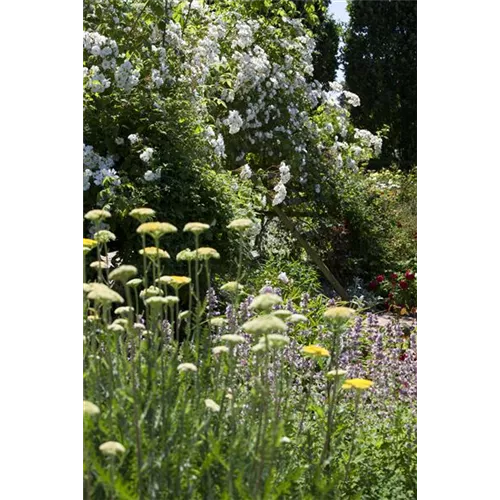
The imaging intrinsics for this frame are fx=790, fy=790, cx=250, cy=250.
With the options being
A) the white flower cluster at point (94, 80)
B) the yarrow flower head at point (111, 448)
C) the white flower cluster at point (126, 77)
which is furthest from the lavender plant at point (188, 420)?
the white flower cluster at point (126, 77)

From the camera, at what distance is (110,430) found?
1.53 metres

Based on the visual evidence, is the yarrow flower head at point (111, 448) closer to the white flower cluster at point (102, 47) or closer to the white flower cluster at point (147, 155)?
the white flower cluster at point (147, 155)

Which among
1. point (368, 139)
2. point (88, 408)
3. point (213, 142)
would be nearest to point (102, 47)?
point (213, 142)

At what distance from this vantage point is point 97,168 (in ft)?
12.3

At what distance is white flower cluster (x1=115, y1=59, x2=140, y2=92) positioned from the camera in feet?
12.5

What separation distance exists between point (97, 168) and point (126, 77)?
478 mm

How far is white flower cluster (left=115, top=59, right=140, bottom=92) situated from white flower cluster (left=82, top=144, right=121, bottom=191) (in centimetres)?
36

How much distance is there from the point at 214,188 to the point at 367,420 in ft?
5.82

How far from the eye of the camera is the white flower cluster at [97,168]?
3555 millimetres

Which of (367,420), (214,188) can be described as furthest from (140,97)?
(367,420)

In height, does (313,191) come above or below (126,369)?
above

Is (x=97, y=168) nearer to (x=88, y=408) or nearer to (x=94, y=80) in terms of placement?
(x=94, y=80)
